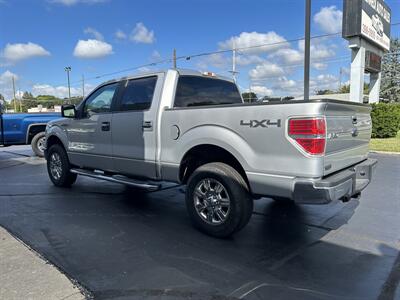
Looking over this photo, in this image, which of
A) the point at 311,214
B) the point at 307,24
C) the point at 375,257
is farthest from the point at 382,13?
the point at 375,257

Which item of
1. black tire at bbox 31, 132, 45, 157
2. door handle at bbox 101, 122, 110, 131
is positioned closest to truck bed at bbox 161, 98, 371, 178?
door handle at bbox 101, 122, 110, 131

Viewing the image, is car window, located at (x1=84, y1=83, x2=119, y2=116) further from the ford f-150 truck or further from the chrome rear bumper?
the ford f-150 truck

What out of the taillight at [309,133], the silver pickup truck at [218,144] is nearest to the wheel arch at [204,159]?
the silver pickup truck at [218,144]

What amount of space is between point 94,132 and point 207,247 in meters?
3.07

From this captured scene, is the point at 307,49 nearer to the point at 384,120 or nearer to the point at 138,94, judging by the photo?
the point at 138,94

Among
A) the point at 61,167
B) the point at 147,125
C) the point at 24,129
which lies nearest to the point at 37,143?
the point at 24,129

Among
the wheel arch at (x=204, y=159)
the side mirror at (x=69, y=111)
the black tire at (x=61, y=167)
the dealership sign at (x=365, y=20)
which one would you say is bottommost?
the black tire at (x=61, y=167)

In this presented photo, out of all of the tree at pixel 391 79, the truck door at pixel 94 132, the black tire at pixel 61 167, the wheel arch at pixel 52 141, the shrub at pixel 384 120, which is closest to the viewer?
the truck door at pixel 94 132

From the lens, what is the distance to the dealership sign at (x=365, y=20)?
55.6 ft

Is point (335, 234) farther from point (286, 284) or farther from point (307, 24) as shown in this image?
point (307, 24)

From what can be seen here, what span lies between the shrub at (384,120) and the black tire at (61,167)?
14.6 m

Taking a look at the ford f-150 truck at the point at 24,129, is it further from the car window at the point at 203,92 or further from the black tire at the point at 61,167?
the car window at the point at 203,92

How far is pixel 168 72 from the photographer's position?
17.0ft

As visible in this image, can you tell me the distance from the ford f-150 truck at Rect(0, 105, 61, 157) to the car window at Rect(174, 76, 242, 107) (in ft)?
24.7
